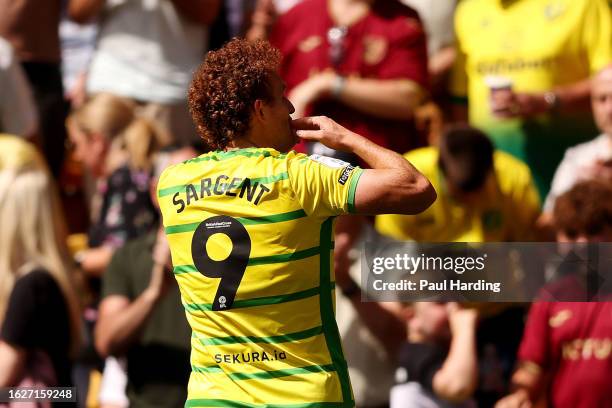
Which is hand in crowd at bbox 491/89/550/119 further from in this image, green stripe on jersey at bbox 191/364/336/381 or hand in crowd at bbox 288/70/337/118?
green stripe on jersey at bbox 191/364/336/381

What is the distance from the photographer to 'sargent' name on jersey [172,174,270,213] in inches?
149

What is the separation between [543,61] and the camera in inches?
247

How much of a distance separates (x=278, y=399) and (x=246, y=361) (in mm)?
143

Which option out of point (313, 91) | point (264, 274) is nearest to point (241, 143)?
point (264, 274)

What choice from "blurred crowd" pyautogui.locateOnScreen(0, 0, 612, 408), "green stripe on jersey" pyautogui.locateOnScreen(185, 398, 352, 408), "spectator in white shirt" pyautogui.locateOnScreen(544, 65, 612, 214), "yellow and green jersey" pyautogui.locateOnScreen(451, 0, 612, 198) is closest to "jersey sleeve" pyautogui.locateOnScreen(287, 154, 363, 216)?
"green stripe on jersey" pyautogui.locateOnScreen(185, 398, 352, 408)

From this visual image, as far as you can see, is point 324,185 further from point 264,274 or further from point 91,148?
point 91,148

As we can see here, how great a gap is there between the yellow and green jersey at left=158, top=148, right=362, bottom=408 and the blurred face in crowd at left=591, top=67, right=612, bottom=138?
248cm

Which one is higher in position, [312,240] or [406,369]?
[312,240]

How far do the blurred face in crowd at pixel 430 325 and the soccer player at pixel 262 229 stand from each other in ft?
5.45

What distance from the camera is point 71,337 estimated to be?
576cm

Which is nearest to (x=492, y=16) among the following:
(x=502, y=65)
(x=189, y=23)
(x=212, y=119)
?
(x=502, y=65)

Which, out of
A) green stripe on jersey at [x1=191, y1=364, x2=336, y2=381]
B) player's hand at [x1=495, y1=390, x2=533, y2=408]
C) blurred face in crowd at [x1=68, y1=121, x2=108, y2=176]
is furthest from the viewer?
blurred face in crowd at [x1=68, y1=121, x2=108, y2=176]

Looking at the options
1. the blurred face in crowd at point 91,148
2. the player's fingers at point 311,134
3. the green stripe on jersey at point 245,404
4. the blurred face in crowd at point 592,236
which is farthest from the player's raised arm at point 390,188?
the blurred face in crowd at point 91,148

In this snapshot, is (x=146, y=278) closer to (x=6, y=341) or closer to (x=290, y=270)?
(x=6, y=341)
